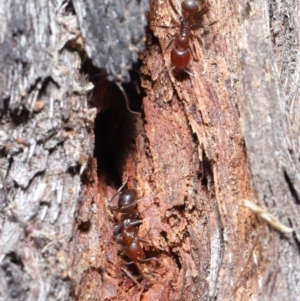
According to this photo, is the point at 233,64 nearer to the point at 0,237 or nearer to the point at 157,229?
the point at 157,229

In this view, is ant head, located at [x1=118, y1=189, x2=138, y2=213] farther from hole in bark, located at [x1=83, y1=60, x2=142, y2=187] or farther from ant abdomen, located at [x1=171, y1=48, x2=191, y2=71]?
ant abdomen, located at [x1=171, y1=48, x2=191, y2=71]

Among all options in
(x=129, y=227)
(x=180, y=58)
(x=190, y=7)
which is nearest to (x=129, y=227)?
(x=129, y=227)

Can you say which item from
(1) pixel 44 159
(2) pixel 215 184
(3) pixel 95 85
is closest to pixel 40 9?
(3) pixel 95 85

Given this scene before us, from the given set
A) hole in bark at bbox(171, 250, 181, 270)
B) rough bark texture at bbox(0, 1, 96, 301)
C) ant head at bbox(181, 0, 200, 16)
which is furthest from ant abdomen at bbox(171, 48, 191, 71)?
hole in bark at bbox(171, 250, 181, 270)

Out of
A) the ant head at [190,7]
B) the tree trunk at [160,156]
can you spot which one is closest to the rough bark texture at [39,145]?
the tree trunk at [160,156]

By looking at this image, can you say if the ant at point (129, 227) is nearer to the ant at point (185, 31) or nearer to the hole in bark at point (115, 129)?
the hole in bark at point (115, 129)

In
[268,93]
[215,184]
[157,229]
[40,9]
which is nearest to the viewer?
[40,9]
